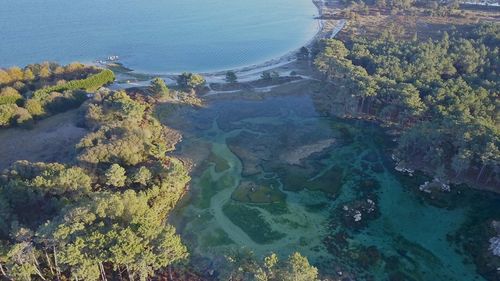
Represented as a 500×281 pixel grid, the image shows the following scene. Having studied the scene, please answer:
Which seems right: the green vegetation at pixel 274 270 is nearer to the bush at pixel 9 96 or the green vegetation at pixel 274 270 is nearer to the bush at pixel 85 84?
the bush at pixel 85 84

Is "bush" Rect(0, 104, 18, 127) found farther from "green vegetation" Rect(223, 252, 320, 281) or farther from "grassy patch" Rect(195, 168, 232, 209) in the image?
"green vegetation" Rect(223, 252, 320, 281)

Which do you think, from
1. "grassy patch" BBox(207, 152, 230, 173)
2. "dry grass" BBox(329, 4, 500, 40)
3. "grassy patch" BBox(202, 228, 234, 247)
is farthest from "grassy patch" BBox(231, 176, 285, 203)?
"dry grass" BBox(329, 4, 500, 40)

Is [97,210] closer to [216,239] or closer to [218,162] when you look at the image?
[216,239]

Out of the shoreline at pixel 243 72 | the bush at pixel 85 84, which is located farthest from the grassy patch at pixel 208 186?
the shoreline at pixel 243 72

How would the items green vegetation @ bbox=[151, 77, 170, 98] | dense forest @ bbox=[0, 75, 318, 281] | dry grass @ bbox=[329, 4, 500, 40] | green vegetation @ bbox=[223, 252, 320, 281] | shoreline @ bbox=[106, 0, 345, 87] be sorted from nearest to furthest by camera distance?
1. green vegetation @ bbox=[223, 252, 320, 281]
2. dense forest @ bbox=[0, 75, 318, 281]
3. green vegetation @ bbox=[151, 77, 170, 98]
4. shoreline @ bbox=[106, 0, 345, 87]
5. dry grass @ bbox=[329, 4, 500, 40]

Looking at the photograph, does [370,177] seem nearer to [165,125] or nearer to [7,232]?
[165,125]

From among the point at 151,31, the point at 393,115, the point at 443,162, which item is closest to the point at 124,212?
the point at 443,162
